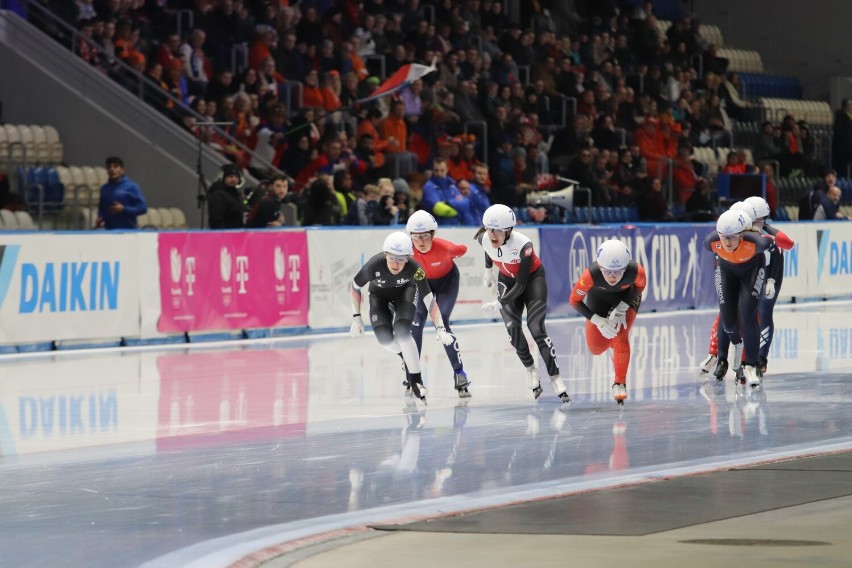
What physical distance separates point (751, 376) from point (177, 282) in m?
7.61

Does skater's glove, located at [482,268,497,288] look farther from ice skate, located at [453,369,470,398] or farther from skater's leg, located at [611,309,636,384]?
skater's leg, located at [611,309,636,384]

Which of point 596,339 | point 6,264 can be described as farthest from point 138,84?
point 596,339

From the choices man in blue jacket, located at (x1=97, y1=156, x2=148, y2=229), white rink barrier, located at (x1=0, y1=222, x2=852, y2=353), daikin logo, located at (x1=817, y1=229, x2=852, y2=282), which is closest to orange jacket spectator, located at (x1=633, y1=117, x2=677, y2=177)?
daikin logo, located at (x1=817, y1=229, x2=852, y2=282)

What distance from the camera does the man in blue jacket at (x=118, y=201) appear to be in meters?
20.0

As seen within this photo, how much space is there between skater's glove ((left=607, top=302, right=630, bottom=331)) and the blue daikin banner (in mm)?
10269

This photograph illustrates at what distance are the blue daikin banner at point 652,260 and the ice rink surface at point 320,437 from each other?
474 centimetres

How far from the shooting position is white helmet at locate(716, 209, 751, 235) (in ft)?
48.0

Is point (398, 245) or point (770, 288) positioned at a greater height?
point (398, 245)

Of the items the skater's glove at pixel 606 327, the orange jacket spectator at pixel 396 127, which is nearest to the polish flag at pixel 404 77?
the orange jacket spectator at pixel 396 127

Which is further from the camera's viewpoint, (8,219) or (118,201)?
(8,219)

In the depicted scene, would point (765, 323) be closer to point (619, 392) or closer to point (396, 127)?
point (619, 392)

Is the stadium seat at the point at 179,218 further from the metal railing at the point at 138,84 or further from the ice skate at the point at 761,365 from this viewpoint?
the ice skate at the point at 761,365

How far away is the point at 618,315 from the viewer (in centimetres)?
1359

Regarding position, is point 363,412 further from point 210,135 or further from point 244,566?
point 210,135
